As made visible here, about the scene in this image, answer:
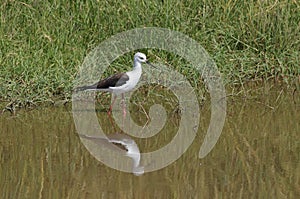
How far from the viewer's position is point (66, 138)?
274 inches

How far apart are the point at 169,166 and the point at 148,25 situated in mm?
3287

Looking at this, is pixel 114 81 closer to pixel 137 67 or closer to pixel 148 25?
pixel 137 67

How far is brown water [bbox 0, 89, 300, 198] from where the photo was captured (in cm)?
561

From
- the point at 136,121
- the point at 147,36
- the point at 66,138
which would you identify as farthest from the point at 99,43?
the point at 66,138

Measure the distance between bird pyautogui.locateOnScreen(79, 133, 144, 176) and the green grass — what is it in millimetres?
1333

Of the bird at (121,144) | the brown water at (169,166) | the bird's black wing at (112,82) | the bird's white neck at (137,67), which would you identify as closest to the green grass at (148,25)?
the bird's black wing at (112,82)

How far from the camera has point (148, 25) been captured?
9172 mm

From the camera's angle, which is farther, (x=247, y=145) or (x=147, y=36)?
(x=147, y=36)

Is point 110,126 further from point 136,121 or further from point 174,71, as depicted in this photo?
point 174,71

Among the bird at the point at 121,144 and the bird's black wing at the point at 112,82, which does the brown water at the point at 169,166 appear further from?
the bird's black wing at the point at 112,82

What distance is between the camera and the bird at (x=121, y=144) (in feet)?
21.2

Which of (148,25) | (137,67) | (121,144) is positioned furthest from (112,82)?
(148,25)

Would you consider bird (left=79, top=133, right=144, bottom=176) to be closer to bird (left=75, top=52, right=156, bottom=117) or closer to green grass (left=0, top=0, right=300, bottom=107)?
bird (left=75, top=52, right=156, bottom=117)

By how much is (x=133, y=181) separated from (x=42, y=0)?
4.63 m
